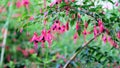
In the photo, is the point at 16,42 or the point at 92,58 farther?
the point at 16,42

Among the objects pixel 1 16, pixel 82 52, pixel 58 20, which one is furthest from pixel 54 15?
pixel 1 16

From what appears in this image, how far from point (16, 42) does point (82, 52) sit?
A: 3258 mm

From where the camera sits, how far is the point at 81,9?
6.48ft

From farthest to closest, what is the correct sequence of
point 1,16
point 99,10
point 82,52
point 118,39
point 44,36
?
point 1,16
point 82,52
point 118,39
point 99,10
point 44,36

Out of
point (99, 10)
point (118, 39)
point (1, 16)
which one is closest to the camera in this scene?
point (99, 10)

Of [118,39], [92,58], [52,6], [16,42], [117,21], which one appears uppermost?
[52,6]

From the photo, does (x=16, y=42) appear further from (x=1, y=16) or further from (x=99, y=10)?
(x=99, y=10)

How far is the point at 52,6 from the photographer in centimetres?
190

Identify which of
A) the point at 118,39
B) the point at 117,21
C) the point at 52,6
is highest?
the point at 52,6

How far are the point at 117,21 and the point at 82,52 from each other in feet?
1.40

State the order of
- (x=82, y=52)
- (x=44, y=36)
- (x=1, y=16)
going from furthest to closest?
(x=1, y=16), (x=82, y=52), (x=44, y=36)

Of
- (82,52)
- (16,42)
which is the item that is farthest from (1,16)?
(82,52)

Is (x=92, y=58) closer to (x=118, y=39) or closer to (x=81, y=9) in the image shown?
(x=118, y=39)

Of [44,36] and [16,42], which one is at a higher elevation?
[44,36]
